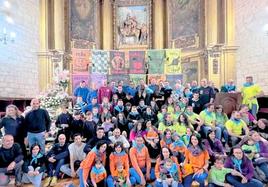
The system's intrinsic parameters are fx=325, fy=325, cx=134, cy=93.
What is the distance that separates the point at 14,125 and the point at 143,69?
9.08 m

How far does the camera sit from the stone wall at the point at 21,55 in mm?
10609

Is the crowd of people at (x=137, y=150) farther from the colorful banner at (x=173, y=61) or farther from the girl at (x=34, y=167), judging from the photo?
the colorful banner at (x=173, y=61)

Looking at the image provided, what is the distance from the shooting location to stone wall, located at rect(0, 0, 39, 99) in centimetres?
1061

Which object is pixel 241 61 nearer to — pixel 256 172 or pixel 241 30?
pixel 241 30

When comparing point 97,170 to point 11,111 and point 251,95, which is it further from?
point 251,95

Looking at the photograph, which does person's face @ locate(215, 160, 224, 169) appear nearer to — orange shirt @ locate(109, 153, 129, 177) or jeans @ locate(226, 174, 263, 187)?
jeans @ locate(226, 174, 263, 187)

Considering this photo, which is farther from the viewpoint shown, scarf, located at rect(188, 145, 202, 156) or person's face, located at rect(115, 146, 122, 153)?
person's face, located at rect(115, 146, 122, 153)

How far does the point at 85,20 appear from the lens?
17547 millimetres

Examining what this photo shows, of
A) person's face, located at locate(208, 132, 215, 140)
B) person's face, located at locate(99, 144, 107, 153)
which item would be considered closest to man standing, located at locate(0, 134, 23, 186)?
person's face, located at locate(99, 144, 107, 153)

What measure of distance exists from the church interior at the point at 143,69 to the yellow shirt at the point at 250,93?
27 mm

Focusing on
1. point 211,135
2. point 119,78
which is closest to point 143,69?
point 119,78

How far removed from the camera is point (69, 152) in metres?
6.64

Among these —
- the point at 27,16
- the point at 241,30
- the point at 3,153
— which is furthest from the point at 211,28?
the point at 3,153

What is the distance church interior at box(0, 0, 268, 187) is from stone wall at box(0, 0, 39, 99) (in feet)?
0.12
